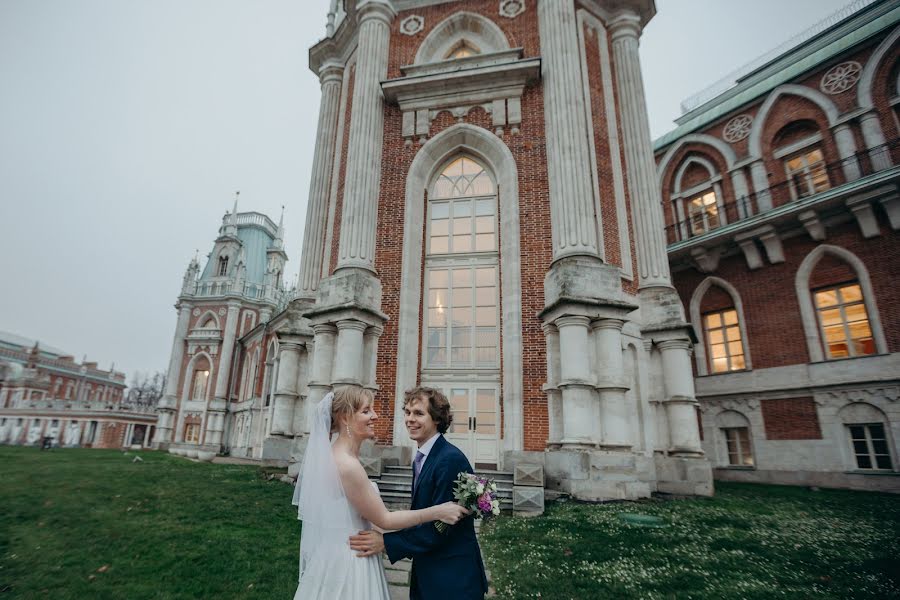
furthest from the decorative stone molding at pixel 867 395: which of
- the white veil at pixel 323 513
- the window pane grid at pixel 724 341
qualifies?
the white veil at pixel 323 513

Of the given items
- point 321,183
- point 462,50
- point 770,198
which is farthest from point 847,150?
point 321,183

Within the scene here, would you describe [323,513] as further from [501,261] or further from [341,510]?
[501,261]

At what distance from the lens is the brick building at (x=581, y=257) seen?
418 inches

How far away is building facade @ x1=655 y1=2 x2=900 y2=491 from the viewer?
535 inches

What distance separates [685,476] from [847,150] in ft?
41.9

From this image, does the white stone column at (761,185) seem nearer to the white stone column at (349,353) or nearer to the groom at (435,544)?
the white stone column at (349,353)

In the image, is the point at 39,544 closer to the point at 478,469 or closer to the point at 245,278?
the point at 478,469

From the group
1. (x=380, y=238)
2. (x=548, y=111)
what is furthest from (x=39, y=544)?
(x=548, y=111)

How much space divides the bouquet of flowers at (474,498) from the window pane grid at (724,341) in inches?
689

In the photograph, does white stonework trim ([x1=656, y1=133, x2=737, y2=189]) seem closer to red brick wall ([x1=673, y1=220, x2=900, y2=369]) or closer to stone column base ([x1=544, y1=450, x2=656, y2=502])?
red brick wall ([x1=673, y1=220, x2=900, y2=369])

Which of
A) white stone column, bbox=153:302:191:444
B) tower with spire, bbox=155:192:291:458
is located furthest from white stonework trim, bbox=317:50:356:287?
white stone column, bbox=153:302:191:444

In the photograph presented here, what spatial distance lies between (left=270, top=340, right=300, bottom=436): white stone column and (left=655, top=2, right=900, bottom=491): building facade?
48.7 feet

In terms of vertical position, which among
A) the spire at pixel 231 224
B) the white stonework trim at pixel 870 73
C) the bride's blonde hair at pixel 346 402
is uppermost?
the spire at pixel 231 224

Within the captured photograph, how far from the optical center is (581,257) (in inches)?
410
